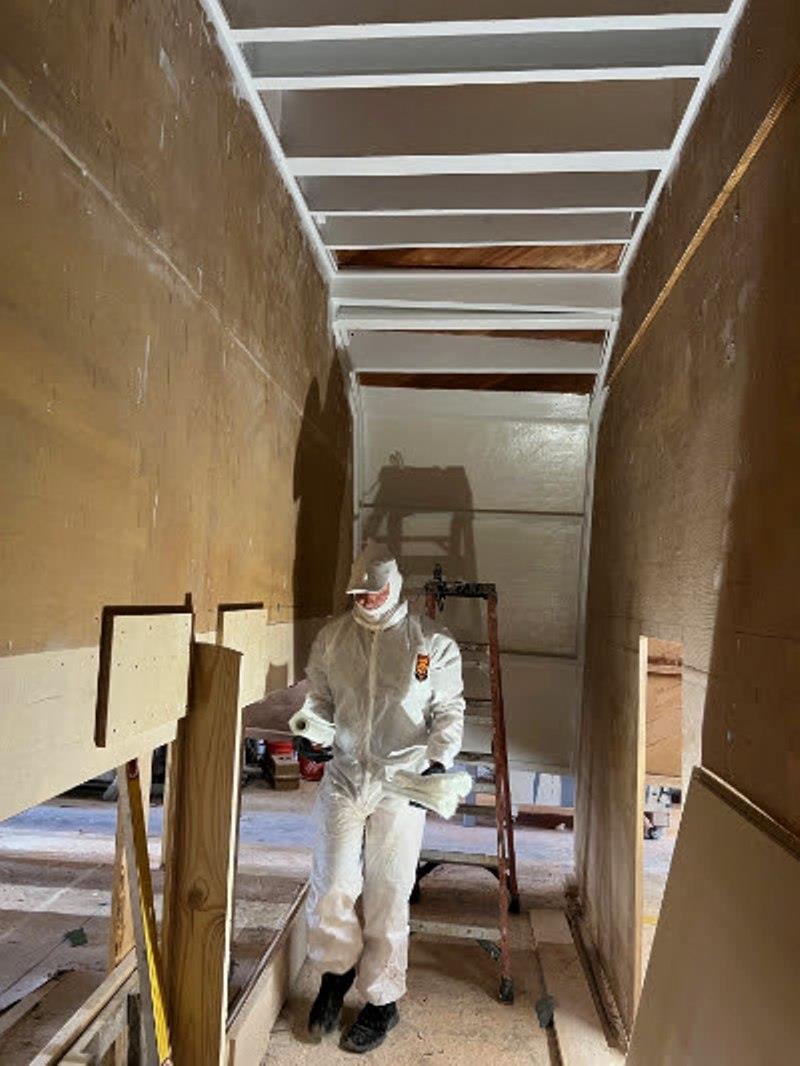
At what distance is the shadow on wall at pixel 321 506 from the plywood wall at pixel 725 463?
1.22m

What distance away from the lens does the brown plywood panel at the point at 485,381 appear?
4.44 meters

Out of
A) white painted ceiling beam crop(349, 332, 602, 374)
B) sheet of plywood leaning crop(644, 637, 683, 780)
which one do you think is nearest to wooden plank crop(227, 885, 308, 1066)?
sheet of plywood leaning crop(644, 637, 683, 780)

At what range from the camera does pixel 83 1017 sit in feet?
7.21

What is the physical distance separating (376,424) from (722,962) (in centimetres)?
338

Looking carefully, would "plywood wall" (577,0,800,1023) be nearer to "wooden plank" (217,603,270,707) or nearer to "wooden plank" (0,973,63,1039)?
"wooden plank" (217,603,270,707)

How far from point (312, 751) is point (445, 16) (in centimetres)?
228

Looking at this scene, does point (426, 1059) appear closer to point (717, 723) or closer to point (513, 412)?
point (717, 723)

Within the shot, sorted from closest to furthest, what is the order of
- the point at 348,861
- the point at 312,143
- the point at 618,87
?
1. the point at 618,87
2. the point at 312,143
3. the point at 348,861

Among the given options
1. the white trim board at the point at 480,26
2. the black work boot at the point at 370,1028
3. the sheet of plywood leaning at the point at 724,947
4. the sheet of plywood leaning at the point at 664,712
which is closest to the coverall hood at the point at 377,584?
the sheet of plywood leaning at the point at 664,712

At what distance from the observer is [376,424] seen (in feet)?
15.0

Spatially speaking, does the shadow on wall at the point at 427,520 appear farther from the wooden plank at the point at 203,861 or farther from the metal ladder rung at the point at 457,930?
the wooden plank at the point at 203,861

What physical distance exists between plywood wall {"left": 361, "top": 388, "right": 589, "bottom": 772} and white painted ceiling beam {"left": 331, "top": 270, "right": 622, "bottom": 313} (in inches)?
34.8

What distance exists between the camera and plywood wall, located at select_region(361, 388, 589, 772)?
4504mm

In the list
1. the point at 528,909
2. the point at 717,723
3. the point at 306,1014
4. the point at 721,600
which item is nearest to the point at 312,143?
the point at 721,600
